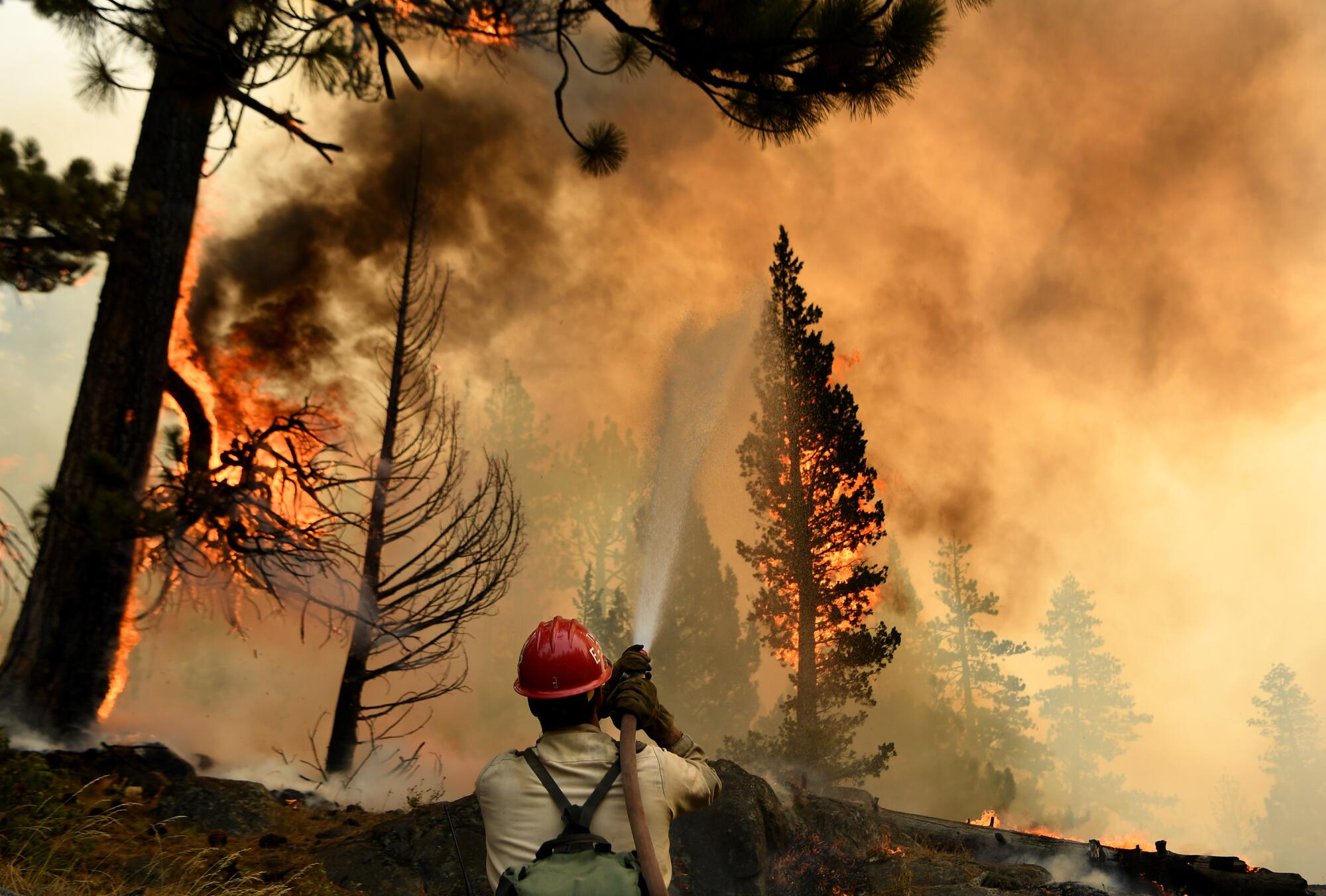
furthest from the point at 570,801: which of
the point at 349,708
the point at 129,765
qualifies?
the point at 349,708

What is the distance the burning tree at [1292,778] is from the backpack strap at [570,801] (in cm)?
4681

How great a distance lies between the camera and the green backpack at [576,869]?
2416 millimetres

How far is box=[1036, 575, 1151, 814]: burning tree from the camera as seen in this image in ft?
123

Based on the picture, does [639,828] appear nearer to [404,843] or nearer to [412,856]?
[412,856]

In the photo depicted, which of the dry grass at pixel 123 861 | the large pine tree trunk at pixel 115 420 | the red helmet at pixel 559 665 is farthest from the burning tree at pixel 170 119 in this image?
the red helmet at pixel 559 665

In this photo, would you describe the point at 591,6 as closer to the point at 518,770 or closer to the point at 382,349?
the point at 382,349

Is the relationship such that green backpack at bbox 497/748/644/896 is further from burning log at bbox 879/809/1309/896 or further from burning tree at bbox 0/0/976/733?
burning log at bbox 879/809/1309/896

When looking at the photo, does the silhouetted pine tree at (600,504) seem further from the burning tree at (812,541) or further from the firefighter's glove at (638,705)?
the firefighter's glove at (638,705)

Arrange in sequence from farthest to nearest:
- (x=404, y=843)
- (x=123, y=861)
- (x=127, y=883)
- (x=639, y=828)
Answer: (x=404, y=843) → (x=123, y=861) → (x=127, y=883) → (x=639, y=828)

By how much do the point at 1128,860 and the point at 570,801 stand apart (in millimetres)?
12241

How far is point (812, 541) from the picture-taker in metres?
21.6

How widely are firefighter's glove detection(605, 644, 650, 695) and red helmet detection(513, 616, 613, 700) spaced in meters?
0.12

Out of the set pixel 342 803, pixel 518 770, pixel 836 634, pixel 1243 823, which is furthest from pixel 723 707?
pixel 1243 823

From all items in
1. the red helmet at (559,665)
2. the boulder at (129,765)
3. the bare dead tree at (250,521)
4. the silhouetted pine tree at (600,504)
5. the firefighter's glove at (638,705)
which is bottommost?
the boulder at (129,765)
